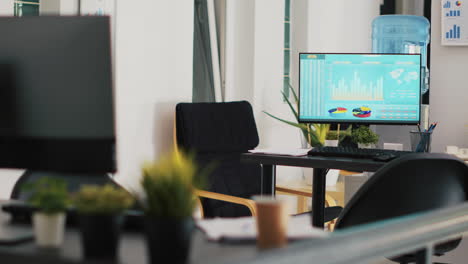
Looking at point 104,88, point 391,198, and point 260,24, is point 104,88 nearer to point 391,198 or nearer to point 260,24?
point 391,198

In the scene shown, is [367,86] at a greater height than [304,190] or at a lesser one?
greater

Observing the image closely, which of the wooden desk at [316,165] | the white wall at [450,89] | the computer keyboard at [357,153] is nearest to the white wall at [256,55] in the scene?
the white wall at [450,89]

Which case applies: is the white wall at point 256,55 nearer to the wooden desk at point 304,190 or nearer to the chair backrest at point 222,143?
the wooden desk at point 304,190

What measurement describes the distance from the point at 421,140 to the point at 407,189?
127cm

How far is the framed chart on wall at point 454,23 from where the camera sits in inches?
162

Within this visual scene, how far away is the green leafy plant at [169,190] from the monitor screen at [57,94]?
0.32 m

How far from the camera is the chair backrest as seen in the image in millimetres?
3447

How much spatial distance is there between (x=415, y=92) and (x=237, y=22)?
5.64 feet

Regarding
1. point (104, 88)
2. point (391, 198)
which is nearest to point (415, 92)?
point (391, 198)

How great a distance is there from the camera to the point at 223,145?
11.8ft

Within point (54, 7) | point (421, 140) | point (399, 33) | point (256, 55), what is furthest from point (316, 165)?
point (399, 33)

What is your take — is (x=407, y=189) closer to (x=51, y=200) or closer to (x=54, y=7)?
(x=51, y=200)

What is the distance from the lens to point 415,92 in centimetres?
319

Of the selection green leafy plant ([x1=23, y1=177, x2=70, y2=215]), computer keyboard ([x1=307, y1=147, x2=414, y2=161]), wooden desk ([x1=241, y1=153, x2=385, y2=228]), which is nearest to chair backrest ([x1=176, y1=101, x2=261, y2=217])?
wooden desk ([x1=241, y1=153, x2=385, y2=228])
